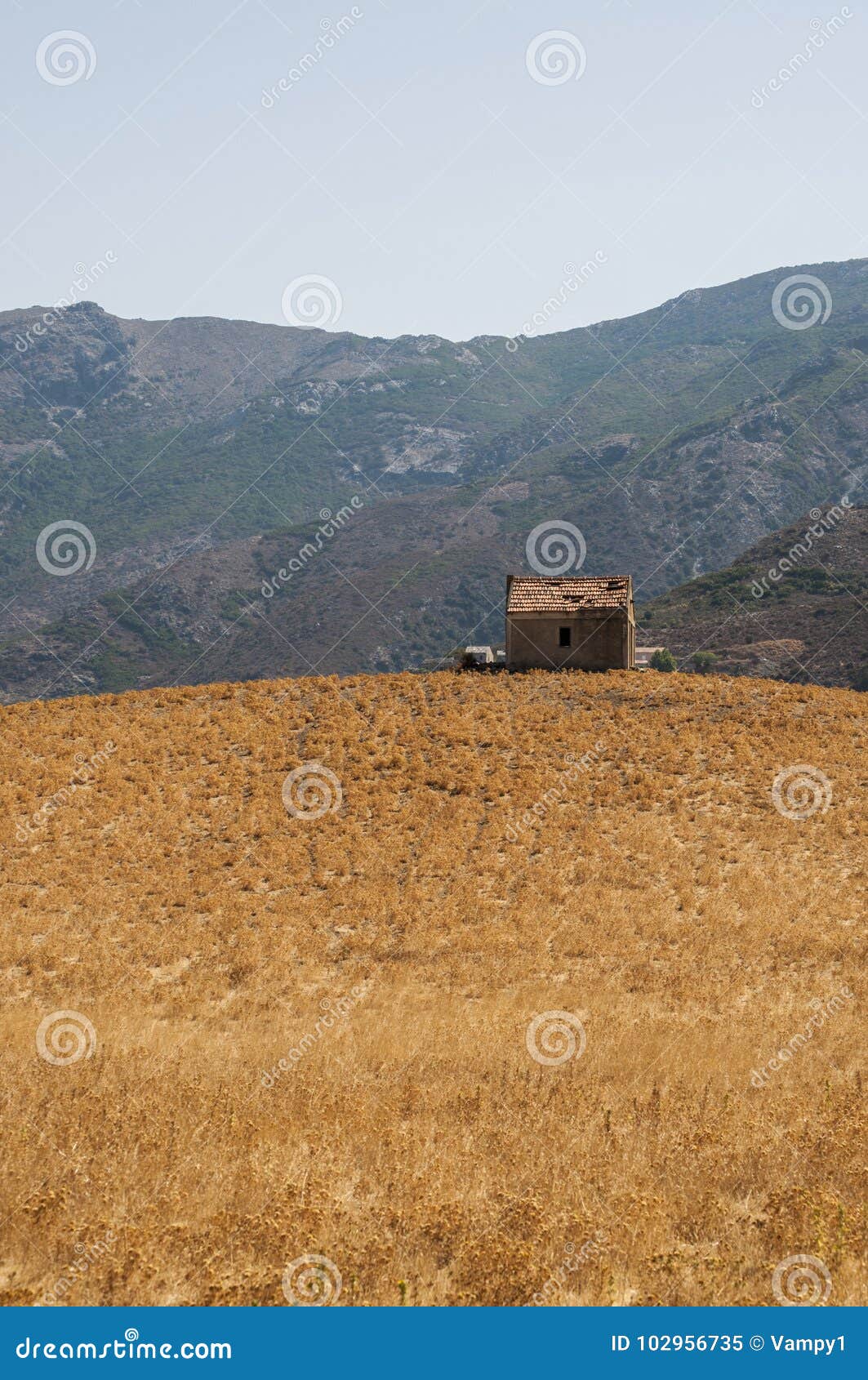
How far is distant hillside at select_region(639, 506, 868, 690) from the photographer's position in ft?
398

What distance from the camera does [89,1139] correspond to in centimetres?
930

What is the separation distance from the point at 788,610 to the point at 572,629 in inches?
4326

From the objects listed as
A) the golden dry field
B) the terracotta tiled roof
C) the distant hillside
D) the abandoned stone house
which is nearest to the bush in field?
the distant hillside

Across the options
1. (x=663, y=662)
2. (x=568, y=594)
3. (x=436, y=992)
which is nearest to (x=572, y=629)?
(x=568, y=594)

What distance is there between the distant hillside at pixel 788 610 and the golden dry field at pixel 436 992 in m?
83.1

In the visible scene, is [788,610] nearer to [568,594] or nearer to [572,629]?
[568,594]

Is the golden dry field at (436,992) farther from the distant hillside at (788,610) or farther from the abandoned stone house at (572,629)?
the distant hillside at (788,610)

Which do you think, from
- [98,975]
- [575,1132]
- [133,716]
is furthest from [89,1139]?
[133,716]

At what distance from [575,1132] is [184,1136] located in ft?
12.3

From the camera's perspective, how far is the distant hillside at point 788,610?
4771 inches

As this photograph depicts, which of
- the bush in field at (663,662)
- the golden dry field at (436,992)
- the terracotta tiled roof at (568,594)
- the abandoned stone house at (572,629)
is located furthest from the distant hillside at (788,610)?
the golden dry field at (436,992)

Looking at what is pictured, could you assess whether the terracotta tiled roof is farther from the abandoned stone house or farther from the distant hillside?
the distant hillside

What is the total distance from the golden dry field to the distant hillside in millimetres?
83070

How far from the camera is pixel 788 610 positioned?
143 m
